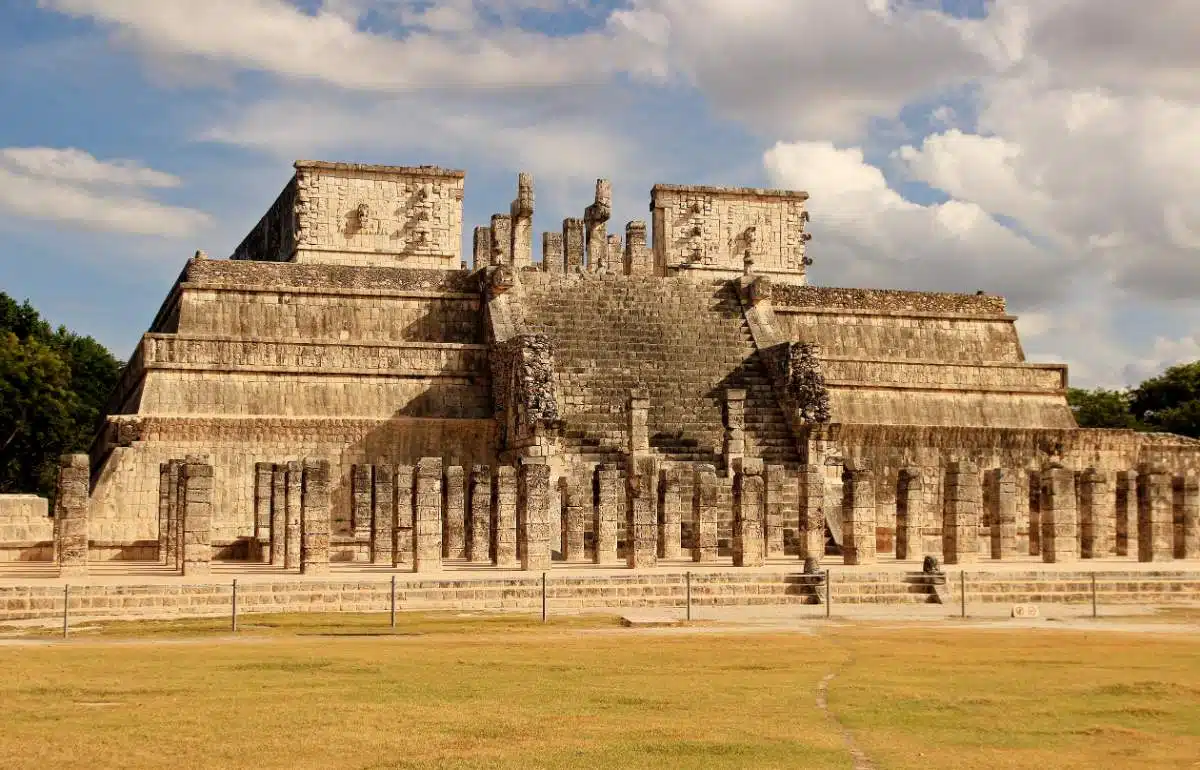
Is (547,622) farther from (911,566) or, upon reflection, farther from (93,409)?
(93,409)

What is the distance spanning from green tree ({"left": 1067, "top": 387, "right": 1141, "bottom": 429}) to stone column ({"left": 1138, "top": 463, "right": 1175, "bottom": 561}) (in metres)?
31.9

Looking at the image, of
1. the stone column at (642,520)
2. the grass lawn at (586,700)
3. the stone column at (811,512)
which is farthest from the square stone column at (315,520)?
the stone column at (811,512)

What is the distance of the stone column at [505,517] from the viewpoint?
26.5 metres

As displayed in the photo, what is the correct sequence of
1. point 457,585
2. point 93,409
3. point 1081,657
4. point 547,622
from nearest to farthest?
point 1081,657 → point 547,622 → point 457,585 → point 93,409

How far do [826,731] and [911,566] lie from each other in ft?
52.4

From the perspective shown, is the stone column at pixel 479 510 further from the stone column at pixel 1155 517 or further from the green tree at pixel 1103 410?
the green tree at pixel 1103 410

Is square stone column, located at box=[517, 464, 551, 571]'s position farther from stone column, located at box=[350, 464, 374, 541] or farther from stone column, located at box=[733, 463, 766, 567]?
stone column, located at box=[733, 463, 766, 567]

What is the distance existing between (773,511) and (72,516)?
11.9 m

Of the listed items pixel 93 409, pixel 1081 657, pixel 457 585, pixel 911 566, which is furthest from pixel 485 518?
pixel 93 409

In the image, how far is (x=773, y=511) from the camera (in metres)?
28.9

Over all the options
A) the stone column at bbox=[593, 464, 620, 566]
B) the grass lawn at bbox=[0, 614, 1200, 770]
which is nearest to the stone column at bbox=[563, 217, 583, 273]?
the stone column at bbox=[593, 464, 620, 566]

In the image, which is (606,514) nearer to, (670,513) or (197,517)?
(670,513)

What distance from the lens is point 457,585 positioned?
22.6m

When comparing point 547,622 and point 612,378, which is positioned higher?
point 612,378
